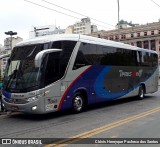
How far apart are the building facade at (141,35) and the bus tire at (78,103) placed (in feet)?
267

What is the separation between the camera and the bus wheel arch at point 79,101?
12.4 metres

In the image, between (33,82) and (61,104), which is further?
(61,104)

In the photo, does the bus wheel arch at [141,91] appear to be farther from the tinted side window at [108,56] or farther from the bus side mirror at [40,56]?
the bus side mirror at [40,56]

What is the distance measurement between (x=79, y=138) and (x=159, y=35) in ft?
289

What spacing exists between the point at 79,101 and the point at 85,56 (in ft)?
6.84

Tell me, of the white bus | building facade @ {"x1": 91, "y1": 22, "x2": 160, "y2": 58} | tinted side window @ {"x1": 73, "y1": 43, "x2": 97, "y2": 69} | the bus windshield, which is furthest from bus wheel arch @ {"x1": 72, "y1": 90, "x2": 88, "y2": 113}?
building facade @ {"x1": 91, "y1": 22, "x2": 160, "y2": 58}

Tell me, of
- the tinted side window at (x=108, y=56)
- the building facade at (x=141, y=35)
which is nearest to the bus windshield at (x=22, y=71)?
the tinted side window at (x=108, y=56)

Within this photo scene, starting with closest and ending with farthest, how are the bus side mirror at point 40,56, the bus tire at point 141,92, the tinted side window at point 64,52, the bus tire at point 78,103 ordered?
the bus side mirror at point 40,56 → the tinted side window at point 64,52 → the bus tire at point 78,103 → the bus tire at point 141,92

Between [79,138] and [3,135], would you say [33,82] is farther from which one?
[79,138]

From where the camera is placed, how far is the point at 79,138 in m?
7.66

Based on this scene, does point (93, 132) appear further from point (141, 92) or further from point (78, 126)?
point (141, 92)

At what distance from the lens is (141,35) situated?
94.1 m

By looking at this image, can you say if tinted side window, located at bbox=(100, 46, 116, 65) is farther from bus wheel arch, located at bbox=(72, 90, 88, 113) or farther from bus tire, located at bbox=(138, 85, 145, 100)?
bus tire, located at bbox=(138, 85, 145, 100)

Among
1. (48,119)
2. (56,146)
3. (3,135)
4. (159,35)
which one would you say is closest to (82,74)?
(48,119)
